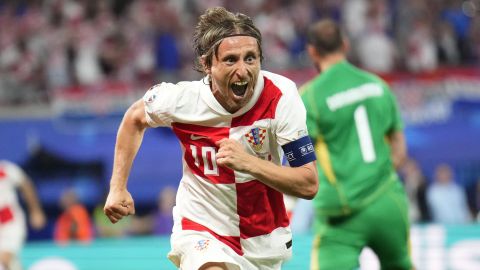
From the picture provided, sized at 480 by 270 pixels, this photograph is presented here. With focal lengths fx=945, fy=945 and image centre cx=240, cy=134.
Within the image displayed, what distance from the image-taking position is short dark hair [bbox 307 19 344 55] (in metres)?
6.49

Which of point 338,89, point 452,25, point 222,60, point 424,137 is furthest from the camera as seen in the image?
point 452,25

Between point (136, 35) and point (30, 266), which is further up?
point (136, 35)

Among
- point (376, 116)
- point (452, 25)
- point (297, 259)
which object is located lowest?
point (297, 259)

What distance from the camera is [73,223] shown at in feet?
43.9

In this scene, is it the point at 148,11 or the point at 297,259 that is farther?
the point at 148,11

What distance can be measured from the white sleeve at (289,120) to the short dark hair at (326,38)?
1958mm

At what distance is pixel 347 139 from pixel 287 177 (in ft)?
6.87

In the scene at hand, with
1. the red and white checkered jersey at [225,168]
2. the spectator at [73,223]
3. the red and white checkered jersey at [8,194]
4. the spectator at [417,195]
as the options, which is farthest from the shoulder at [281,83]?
the spectator at [73,223]

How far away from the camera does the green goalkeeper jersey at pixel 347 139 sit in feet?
20.7

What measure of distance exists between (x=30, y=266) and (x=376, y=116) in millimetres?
5336

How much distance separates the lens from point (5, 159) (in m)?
14.5

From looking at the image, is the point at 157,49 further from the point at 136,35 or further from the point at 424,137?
the point at 424,137

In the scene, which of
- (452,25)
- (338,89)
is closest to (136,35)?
(452,25)

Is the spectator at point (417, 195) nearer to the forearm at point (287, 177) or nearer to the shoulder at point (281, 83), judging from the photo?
the shoulder at point (281, 83)
